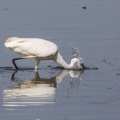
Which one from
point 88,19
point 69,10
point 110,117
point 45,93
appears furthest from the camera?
point 69,10

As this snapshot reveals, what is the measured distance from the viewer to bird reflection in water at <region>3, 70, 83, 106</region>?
15.2 metres

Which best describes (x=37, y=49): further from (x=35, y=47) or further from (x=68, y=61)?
(x=68, y=61)

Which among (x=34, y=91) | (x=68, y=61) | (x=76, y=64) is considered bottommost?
(x=68, y=61)

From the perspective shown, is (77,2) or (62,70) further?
(77,2)

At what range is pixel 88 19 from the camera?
2833cm

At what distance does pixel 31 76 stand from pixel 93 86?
2219 mm

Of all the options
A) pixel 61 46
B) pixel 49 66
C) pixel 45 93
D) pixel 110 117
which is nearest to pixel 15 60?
pixel 49 66

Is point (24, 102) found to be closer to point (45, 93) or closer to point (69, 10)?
point (45, 93)

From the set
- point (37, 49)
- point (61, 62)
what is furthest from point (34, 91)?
point (61, 62)

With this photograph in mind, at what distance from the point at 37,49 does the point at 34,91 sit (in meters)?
3.56

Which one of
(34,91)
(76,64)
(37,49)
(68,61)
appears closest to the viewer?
(34,91)

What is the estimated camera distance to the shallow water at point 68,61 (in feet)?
→ 47.6

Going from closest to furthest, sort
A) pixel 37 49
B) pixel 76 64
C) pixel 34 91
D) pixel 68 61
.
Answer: pixel 34 91 < pixel 37 49 < pixel 76 64 < pixel 68 61

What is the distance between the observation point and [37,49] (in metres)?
19.9
